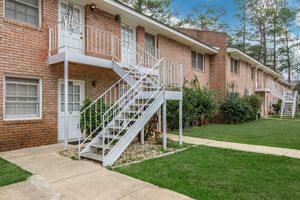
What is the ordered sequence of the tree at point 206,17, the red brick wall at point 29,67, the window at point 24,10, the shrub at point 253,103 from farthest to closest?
1. the tree at point 206,17
2. the shrub at point 253,103
3. the window at point 24,10
4. the red brick wall at point 29,67

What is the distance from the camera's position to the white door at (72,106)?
917 centimetres

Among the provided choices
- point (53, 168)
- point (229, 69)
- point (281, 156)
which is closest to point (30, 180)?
point (53, 168)

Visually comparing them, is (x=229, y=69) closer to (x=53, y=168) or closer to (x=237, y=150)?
(x=237, y=150)

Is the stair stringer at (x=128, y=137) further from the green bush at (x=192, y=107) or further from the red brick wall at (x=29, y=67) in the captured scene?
the green bush at (x=192, y=107)

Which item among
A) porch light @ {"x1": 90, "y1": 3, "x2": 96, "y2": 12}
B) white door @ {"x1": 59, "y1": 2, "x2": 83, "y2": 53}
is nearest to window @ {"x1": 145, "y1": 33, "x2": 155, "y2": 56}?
porch light @ {"x1": 90, "y1": 3, "x2": 96, "y2": 12}

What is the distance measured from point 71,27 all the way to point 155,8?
19.7 metres

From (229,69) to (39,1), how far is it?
15.4 metres

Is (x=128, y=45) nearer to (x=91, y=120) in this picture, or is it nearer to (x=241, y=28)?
(x=91, y=120)

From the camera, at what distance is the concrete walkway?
4.19 m

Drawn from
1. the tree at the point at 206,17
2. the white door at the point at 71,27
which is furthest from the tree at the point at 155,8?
the white door at the point at 71,27

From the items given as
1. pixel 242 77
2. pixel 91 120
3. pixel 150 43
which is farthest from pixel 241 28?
pixel 91 120

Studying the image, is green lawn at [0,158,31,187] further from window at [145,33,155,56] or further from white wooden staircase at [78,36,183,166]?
window at [145,33,155,56]

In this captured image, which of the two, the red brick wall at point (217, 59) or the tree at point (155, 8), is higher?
the tree at point (155, 8)

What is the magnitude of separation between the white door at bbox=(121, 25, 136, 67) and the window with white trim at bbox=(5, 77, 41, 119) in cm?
435
